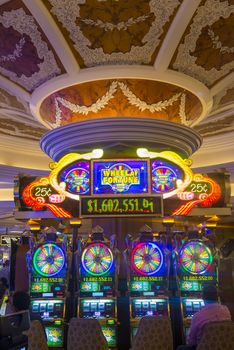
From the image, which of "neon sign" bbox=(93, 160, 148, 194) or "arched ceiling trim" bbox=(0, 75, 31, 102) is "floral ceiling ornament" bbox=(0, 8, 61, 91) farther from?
"neon sign" bbox=(93, 160, 148, 194)

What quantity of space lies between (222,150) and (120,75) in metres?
4.49

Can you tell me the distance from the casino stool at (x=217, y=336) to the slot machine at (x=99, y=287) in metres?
1.94

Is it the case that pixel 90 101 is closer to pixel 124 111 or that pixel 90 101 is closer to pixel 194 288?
pixel 124 111

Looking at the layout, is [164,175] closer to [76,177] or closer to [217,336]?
[76,177]

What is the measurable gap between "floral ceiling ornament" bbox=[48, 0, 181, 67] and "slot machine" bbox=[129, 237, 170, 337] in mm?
2611

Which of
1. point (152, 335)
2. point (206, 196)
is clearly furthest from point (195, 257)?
point (152, 335)

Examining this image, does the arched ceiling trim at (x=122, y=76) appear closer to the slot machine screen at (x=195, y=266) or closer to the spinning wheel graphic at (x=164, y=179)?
the spinning wheel graphic at (x=164, y=179)

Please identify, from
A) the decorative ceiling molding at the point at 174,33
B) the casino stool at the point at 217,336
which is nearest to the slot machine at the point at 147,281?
the casino stool at the point at 217,336

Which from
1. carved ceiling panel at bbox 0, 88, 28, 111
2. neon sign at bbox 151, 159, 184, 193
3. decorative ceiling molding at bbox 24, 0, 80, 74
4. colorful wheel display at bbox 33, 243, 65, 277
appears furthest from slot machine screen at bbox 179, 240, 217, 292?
carved ceiling panel at bbox 0, 88, 28, 111

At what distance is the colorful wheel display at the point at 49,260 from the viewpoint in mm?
5578

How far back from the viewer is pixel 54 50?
157 inches

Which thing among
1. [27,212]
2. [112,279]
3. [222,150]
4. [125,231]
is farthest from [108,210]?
[222,150]

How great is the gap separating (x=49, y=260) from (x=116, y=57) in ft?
9.91

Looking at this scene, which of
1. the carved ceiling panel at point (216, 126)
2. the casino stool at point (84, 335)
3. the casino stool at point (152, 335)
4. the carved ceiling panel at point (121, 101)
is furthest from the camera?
the carved ceiling panel at point (216, 126)
